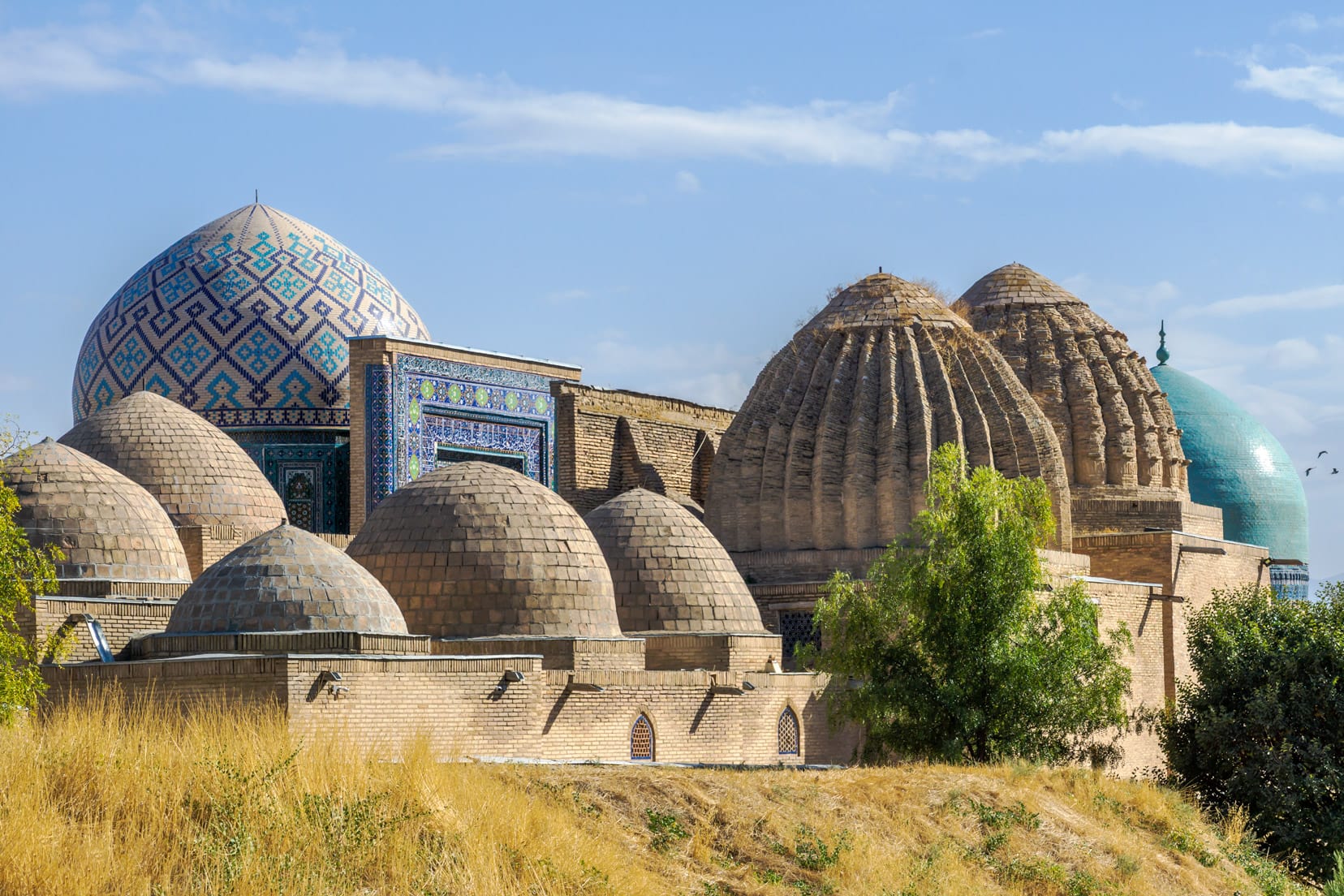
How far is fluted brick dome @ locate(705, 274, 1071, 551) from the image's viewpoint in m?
23.7

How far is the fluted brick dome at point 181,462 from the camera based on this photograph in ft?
65.1

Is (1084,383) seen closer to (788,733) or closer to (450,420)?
(450,420)

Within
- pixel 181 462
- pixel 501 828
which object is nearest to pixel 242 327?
pixel 181 462

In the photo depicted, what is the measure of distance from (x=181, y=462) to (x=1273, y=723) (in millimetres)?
10718

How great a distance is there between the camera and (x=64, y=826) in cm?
909

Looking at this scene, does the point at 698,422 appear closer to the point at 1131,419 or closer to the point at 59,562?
the point at 1131,419

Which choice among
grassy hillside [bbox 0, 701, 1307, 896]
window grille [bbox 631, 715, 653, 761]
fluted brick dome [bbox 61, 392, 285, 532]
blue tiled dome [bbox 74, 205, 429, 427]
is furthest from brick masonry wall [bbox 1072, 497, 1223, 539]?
grassy hillside [bbox 0, 701, 1307, 896]

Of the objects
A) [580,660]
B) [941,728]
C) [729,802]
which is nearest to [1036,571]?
[941,728]

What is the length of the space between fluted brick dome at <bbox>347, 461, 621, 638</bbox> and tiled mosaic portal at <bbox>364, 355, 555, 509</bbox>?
3.81 metres

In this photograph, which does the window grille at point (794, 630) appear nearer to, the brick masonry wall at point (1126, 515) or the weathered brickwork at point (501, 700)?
the weathered brickwork at point (501, 700)

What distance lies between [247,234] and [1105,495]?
12153mm

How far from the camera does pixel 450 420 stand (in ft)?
76.3

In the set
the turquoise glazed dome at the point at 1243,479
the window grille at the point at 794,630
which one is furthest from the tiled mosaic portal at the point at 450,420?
the turquoise glazed dome at the point at 1243,479

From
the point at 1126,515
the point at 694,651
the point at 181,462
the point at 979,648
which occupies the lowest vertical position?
the point at 694,651
